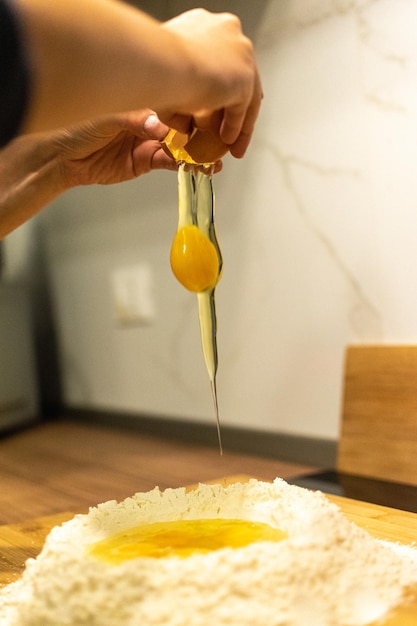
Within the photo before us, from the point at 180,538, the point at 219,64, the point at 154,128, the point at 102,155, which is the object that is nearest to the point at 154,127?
the point at 154,128

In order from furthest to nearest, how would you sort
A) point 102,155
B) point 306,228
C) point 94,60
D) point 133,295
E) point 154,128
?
point 133,295, point 306,228, point 102,155, point 154,128, point 94,60

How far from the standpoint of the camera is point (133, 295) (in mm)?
1365

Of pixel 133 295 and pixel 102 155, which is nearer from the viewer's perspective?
pixel 102 155

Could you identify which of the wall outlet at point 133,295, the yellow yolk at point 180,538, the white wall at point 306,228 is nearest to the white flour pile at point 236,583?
the yellow yolk at point 180,538

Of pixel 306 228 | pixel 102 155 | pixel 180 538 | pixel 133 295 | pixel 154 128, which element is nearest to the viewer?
pixel 180 538

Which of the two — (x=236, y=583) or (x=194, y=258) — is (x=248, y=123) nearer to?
(x=194, y=258)

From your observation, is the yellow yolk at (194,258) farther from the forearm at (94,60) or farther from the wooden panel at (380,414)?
the wooden panel at (380,414)

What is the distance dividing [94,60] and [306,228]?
2.05 feet

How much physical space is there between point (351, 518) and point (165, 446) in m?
0.56

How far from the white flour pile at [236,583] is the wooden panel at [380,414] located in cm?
30

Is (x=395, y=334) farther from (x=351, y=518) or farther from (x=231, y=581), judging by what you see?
(x=231, y=581)

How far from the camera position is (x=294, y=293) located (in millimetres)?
1023

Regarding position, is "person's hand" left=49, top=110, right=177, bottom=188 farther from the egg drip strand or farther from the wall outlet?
the wall outlet

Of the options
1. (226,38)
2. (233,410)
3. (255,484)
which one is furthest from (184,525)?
(233,410)
